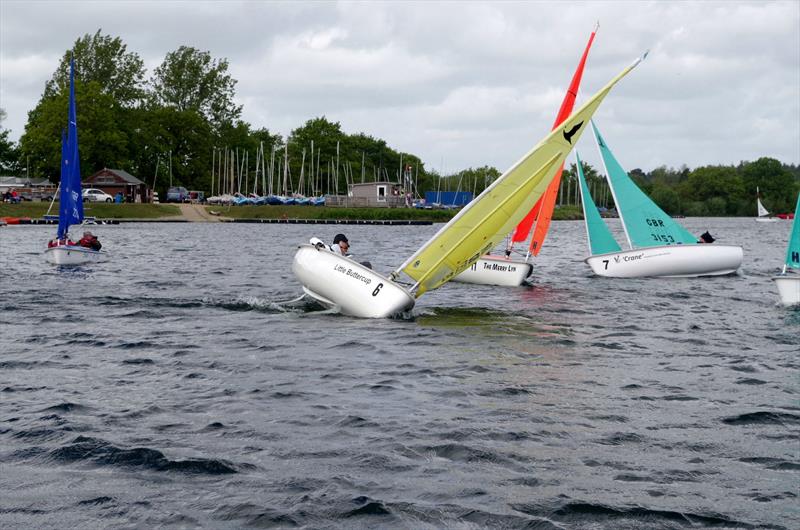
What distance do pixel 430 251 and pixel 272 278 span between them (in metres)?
13.0

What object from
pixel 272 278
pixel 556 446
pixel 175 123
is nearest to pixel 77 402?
pixel 556 446

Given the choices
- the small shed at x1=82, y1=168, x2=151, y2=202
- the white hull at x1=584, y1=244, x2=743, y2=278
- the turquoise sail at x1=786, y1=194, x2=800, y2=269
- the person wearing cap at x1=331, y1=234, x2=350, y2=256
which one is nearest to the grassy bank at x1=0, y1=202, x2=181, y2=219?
the small shed at x1=82, y1=168, x2=151, y2=202

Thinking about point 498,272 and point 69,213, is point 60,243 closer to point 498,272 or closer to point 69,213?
point 69,213

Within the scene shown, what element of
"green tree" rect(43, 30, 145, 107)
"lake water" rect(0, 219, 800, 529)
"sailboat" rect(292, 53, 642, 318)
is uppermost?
"green tree" rect(43, 30, 145, 107)

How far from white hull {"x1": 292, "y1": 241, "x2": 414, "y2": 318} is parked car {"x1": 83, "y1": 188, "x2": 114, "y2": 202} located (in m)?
82.7

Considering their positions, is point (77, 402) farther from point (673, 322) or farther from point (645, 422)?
point (673, 322)

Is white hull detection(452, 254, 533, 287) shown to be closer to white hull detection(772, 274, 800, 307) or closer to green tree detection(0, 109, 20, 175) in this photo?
white hull detection(772, 274, 800, 307)

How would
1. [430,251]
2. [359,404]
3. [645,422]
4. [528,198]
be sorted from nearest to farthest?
[645,422] < [359,404] < [430,251] < [528,198]

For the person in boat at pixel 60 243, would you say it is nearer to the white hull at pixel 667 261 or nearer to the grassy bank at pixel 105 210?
the white hull at pixel 667 261

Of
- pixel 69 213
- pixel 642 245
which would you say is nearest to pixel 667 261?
pixel 642 245

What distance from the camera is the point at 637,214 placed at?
30812 mm

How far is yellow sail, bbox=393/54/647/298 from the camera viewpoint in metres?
18.7

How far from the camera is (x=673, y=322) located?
66.9 ft

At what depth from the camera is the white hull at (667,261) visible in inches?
1192
